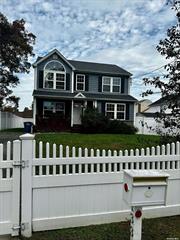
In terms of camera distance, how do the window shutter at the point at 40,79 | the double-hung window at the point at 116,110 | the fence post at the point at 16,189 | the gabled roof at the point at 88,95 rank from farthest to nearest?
the double-hung window at the point at 116,110 < the window shutter at the point at 40,79 < the gabled roof at the point at 88,95 < the fence post at the point at 16,189

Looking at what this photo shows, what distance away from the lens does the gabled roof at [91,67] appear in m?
26.4

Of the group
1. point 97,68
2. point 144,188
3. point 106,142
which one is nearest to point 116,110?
point 97,68

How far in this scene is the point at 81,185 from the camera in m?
Result: 4.82

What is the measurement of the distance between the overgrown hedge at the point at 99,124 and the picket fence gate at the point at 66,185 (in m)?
19.0

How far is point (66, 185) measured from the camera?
473cm

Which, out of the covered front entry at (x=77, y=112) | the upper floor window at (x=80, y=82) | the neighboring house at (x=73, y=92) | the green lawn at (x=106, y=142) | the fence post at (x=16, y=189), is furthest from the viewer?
the upper floor window at (x=80, y=82)

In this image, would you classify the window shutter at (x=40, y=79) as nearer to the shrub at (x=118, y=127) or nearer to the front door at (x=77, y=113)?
the front door at (x=77, y=113)

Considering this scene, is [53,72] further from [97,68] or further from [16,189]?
[16,189]

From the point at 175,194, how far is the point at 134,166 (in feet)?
3.37

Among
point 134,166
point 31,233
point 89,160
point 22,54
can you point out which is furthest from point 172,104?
point 22,54

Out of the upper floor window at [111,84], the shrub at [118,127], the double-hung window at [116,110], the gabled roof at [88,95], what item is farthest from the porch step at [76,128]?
the upper floor window at [111,84]

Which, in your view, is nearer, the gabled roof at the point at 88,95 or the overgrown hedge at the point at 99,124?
the overgrown hedge at the point at 99,124

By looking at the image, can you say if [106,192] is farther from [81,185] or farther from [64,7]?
[64,7]

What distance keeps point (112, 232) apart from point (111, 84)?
24.3m
